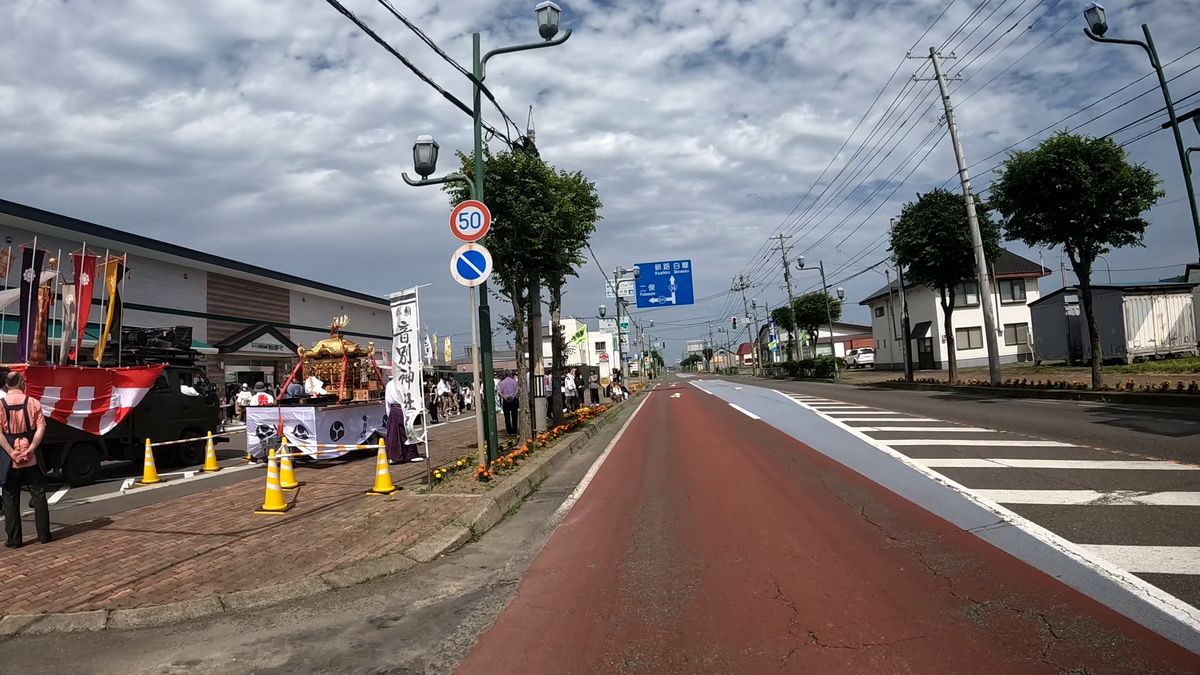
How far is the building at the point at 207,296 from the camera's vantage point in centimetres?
2039

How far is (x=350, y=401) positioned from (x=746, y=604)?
11.5 metres

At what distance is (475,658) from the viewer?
4172 mm

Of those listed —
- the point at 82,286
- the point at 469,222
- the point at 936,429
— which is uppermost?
the point at 469,222

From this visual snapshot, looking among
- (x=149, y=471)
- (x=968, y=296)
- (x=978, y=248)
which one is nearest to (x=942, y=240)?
(x=978, y=248)

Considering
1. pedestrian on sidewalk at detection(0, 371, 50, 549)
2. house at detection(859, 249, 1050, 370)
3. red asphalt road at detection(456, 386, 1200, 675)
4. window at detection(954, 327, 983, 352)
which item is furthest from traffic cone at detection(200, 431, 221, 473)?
window at detection(954, 327, 983, 352)

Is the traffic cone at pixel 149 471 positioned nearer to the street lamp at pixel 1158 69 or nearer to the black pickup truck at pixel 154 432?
the black pickup truck at pixel 154 432

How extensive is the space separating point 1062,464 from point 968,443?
2.39 meters

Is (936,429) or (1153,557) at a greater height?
(936,429)

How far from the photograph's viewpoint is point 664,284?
112ft

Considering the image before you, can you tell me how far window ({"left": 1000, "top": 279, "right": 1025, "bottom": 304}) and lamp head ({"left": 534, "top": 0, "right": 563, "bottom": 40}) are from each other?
4261 centimetres

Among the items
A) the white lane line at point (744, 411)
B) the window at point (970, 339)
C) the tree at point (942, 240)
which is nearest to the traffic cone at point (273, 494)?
the white lane line at point (744, 411)

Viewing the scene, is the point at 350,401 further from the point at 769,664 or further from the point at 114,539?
the point at 769,664

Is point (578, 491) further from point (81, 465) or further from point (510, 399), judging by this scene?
point (510, 399)

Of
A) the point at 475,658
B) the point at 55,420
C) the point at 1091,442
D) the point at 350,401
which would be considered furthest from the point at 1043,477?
the point at 55,420
